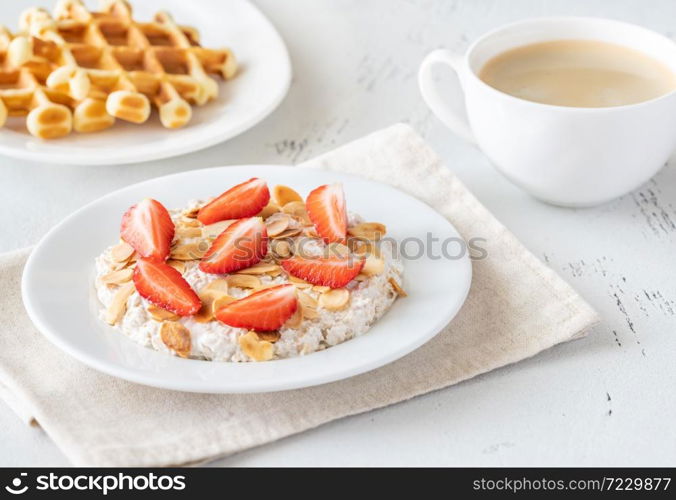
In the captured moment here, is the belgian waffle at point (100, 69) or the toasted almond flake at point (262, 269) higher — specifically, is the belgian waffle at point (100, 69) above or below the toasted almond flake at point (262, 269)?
below

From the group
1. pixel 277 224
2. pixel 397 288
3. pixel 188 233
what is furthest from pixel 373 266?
pixel 188 233

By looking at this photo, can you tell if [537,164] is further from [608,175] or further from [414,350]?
[414,350]

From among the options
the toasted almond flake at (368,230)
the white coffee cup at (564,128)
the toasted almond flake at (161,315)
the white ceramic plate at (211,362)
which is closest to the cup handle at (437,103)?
the white coffee cup at (564,128)

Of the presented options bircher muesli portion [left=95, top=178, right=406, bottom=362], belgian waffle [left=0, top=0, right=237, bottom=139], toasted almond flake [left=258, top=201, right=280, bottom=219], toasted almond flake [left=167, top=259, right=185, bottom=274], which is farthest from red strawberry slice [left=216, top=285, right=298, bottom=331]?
belgian waffle [left=0, top=0, right=237, bottom=139]

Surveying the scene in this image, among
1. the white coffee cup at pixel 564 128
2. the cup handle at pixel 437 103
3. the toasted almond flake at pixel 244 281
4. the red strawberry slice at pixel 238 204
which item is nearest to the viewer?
the toasted almond flake at pixel 244 281

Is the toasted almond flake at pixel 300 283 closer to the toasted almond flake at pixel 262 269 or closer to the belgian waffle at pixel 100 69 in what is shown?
the toasted almond flake at pixel 262 269

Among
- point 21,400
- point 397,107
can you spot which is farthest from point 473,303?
point 397,107
